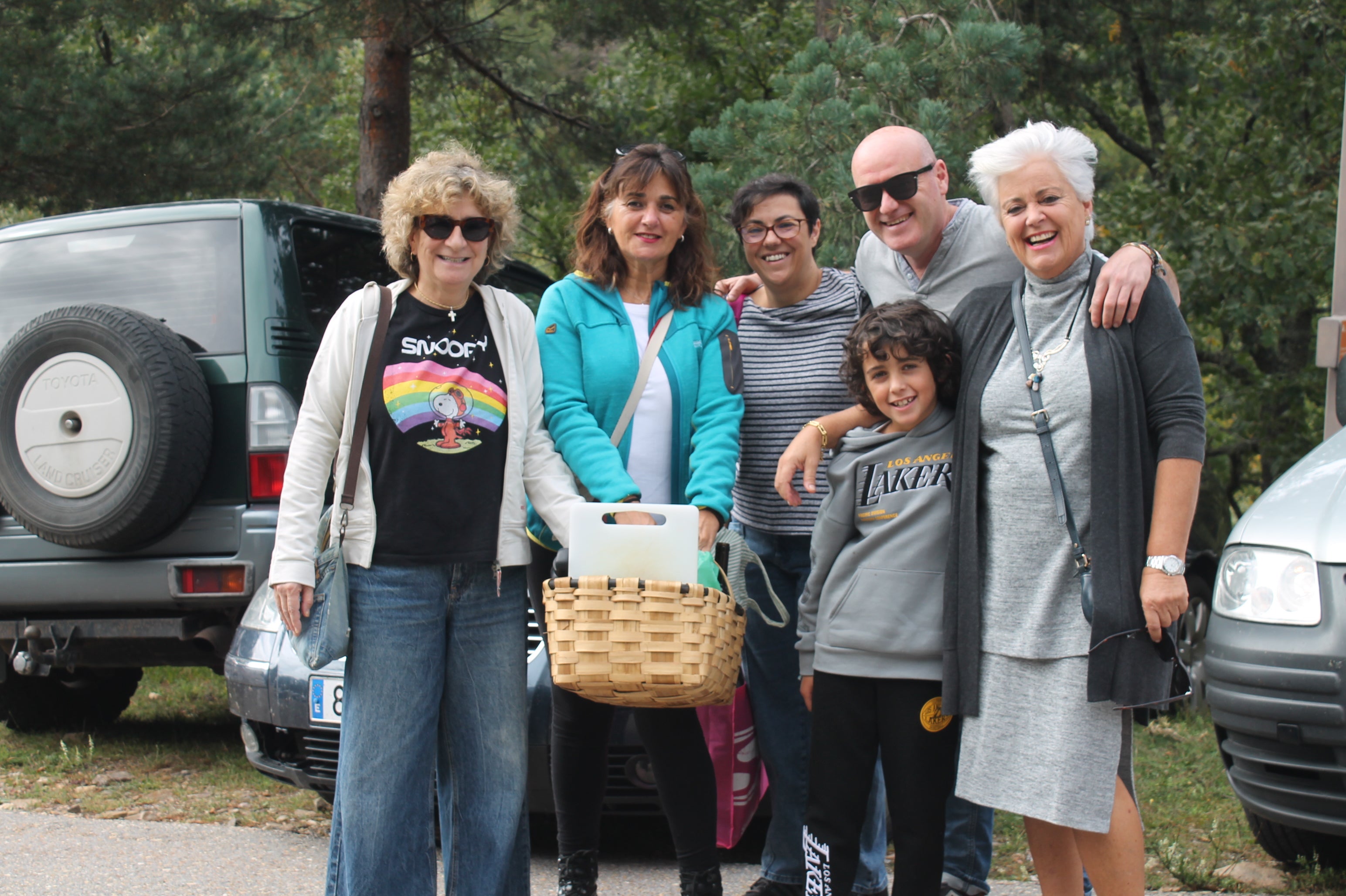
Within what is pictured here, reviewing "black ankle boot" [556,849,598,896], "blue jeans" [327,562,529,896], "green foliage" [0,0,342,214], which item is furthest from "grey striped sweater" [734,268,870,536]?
"green foliage" [0,0,342,214]

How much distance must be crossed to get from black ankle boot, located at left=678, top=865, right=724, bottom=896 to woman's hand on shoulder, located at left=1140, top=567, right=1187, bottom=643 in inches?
47.7

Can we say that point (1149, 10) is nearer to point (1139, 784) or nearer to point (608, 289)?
point (1139, 784)

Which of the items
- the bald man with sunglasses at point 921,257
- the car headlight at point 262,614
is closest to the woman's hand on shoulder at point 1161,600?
the bald man with sunglasses at point 921,257

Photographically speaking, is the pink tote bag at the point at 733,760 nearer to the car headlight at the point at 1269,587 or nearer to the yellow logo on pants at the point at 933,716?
the yellow logo on pants at the point at 933,716

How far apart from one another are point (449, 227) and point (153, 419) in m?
1.75

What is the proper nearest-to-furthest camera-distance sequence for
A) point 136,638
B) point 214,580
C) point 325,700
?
1. point 325,700
2. point 214,580
3. point 136,638

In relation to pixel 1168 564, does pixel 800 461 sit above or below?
above

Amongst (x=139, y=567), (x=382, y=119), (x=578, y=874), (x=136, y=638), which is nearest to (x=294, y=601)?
(x=578, y=874)

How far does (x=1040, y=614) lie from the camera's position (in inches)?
93.9

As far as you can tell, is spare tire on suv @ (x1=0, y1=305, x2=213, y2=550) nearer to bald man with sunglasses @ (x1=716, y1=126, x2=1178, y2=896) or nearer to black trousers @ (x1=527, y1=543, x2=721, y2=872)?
black trousers @ (x1=527, y1=543, x2=721, y2=872)

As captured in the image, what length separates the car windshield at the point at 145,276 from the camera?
4.21 metres

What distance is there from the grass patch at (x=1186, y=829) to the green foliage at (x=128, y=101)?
7542 millimetres

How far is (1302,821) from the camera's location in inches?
114

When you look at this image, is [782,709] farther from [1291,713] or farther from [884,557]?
[1291,713]
